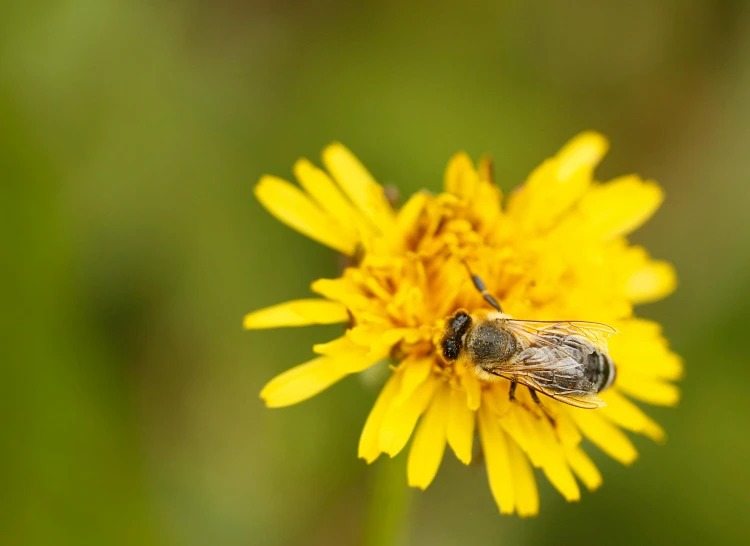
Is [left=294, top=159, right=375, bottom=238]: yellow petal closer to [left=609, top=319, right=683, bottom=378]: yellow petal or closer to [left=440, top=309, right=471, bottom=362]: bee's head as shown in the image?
[left=440, top=309, right=471, bottom=362]: bee's head

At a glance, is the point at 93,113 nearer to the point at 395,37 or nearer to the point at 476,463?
the point at 395,37

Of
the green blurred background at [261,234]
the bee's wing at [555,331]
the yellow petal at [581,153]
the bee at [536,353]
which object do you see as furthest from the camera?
the green blurred background at [261,234]

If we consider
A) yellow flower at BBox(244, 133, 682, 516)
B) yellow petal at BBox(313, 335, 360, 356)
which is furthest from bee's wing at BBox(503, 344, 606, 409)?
yellow petal at BBox(313, 335, 360, 356)

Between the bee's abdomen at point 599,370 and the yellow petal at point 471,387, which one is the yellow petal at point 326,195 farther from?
the bee's abdomen at point 599,370

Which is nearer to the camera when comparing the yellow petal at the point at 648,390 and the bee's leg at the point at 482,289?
the bee's leg at the point at 482,289

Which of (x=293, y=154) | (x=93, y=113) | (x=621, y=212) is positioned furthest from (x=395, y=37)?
(x=621, y=212)

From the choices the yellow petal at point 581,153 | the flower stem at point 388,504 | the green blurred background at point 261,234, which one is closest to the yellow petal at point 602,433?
the flower stem at point 388,504
